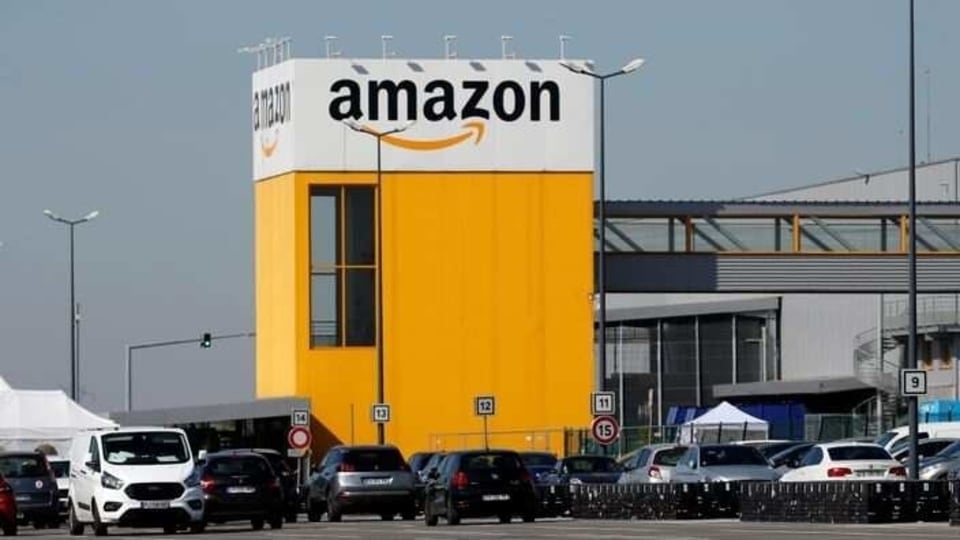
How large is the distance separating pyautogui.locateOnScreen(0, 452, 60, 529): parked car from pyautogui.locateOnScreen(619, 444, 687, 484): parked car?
12.2m

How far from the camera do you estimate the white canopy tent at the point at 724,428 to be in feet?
258

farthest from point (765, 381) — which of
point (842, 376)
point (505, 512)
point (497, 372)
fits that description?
point (505, 512)

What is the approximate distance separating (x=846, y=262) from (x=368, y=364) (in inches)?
609

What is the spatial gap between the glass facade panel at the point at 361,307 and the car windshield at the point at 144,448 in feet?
124

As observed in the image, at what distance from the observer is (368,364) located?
276 ft

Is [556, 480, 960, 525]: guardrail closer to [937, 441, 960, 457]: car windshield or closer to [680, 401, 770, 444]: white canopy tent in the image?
[937, 441, 960, 457]: car windshield

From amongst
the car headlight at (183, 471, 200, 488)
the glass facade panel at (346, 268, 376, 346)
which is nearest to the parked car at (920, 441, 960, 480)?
the car headlight at (183, 471, 200, 488)

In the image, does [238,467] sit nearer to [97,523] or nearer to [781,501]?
[97,523]

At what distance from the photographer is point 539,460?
205 feet

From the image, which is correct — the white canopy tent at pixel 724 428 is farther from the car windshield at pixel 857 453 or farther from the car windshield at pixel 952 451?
the car windshield at pixel 857 453

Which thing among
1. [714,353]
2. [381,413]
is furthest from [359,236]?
[714,353]

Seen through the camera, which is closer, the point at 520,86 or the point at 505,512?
the point at 505,512

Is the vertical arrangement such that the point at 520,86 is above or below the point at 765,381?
above

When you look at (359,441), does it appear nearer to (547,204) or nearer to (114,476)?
(547,204)
